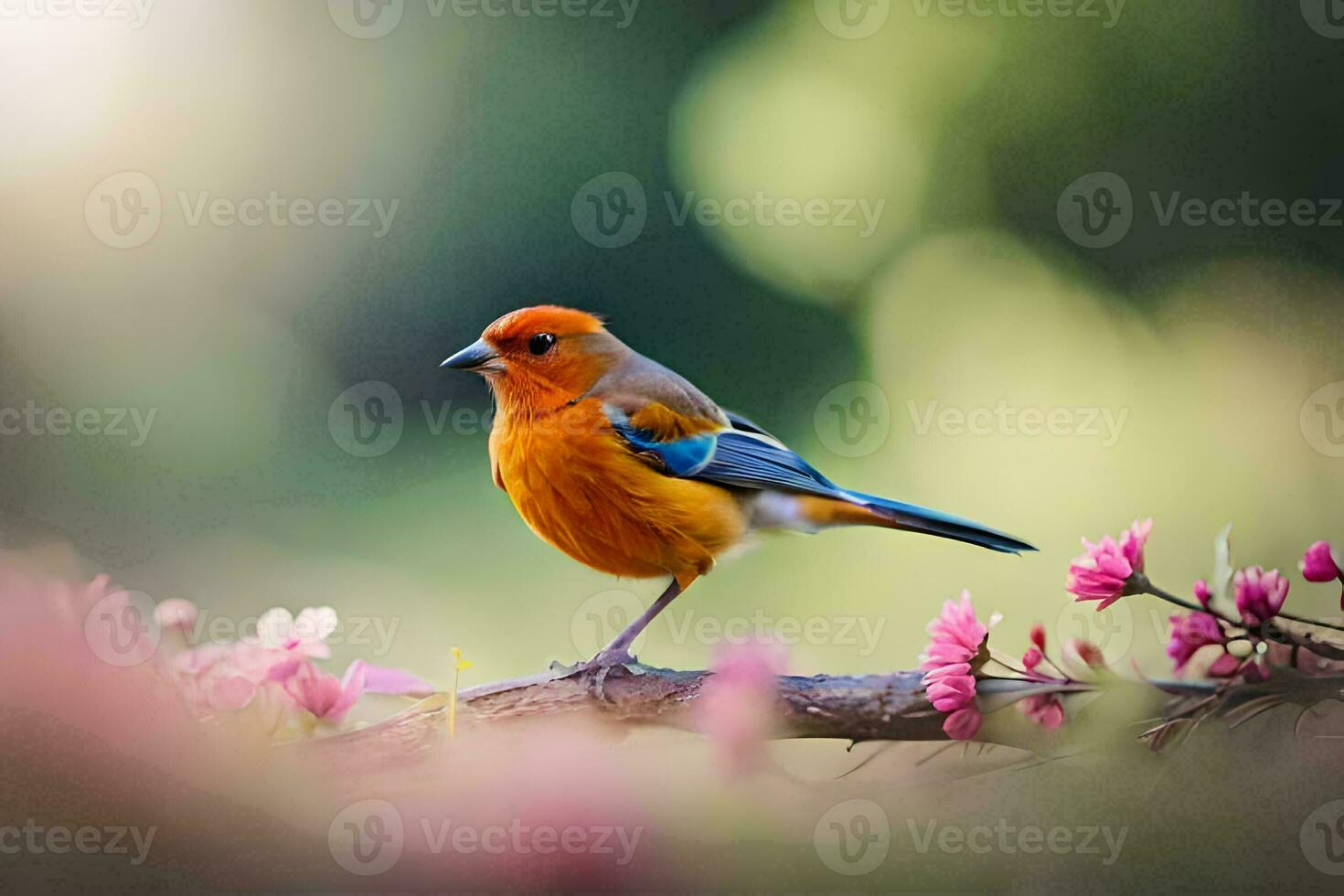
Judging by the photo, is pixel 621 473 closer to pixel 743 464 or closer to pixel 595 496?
pixel 595 496

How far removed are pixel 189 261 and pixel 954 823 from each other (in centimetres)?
254

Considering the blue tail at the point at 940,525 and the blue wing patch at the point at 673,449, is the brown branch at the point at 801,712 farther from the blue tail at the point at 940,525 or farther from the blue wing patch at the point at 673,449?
the blue wing patch at the point at 673,449

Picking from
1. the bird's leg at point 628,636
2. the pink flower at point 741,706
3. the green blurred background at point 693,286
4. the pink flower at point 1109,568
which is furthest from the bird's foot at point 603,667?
the green blurred background at point 693,286

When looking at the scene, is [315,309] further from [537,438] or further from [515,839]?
[515,839]

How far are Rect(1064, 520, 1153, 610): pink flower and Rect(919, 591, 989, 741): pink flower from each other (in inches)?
3.8

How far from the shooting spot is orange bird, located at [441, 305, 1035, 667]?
1.50 m

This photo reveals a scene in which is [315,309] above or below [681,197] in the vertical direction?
below

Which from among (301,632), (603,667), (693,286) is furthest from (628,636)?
(693,286)

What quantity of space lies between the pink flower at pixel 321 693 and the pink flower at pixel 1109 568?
67 centimetres

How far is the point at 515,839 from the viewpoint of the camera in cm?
126

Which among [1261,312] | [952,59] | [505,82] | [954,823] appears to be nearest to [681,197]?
[505,82]

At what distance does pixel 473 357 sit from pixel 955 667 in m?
0.60

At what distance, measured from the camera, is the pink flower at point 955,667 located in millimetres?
1210

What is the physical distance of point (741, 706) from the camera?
1288 millimetres
